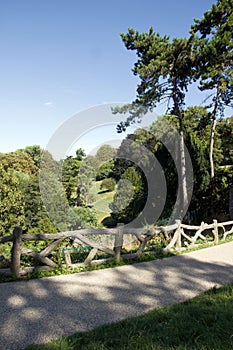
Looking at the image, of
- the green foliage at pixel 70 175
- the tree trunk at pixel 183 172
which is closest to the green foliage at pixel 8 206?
the green foliage at pixel 70 175

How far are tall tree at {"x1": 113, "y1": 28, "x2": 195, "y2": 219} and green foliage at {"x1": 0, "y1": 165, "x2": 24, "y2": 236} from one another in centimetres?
1169

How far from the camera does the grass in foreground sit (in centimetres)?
303

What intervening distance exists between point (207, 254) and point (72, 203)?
67.0 feet

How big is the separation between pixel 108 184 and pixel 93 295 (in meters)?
24.3

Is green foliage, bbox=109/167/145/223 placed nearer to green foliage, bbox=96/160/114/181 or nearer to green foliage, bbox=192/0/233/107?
green foliage, bbox=96/160/114/181

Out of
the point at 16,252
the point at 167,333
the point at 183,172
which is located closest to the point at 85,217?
the point at 183,172

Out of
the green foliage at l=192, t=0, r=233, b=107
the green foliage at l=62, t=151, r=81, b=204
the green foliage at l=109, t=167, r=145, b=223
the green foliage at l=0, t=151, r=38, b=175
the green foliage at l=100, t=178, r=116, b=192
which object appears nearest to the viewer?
the green foliage at l=192, t=0, r=233, b=107

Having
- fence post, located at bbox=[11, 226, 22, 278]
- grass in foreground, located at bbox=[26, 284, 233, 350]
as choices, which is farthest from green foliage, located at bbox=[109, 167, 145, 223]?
grass in foreground, located at bbox=[26, 284, 233, 350]

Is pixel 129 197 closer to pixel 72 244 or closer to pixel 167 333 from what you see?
pixel 72 244

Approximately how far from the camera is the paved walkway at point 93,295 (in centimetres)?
364

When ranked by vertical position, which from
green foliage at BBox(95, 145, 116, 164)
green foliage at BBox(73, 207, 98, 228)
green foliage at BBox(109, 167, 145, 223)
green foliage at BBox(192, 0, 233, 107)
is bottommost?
green foliage at BBox(73, 207, 98, 228)

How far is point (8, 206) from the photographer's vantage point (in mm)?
23688

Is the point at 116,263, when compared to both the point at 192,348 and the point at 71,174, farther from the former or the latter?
the point at 71,174

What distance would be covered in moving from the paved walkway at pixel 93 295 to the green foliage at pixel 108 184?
2170 cm
